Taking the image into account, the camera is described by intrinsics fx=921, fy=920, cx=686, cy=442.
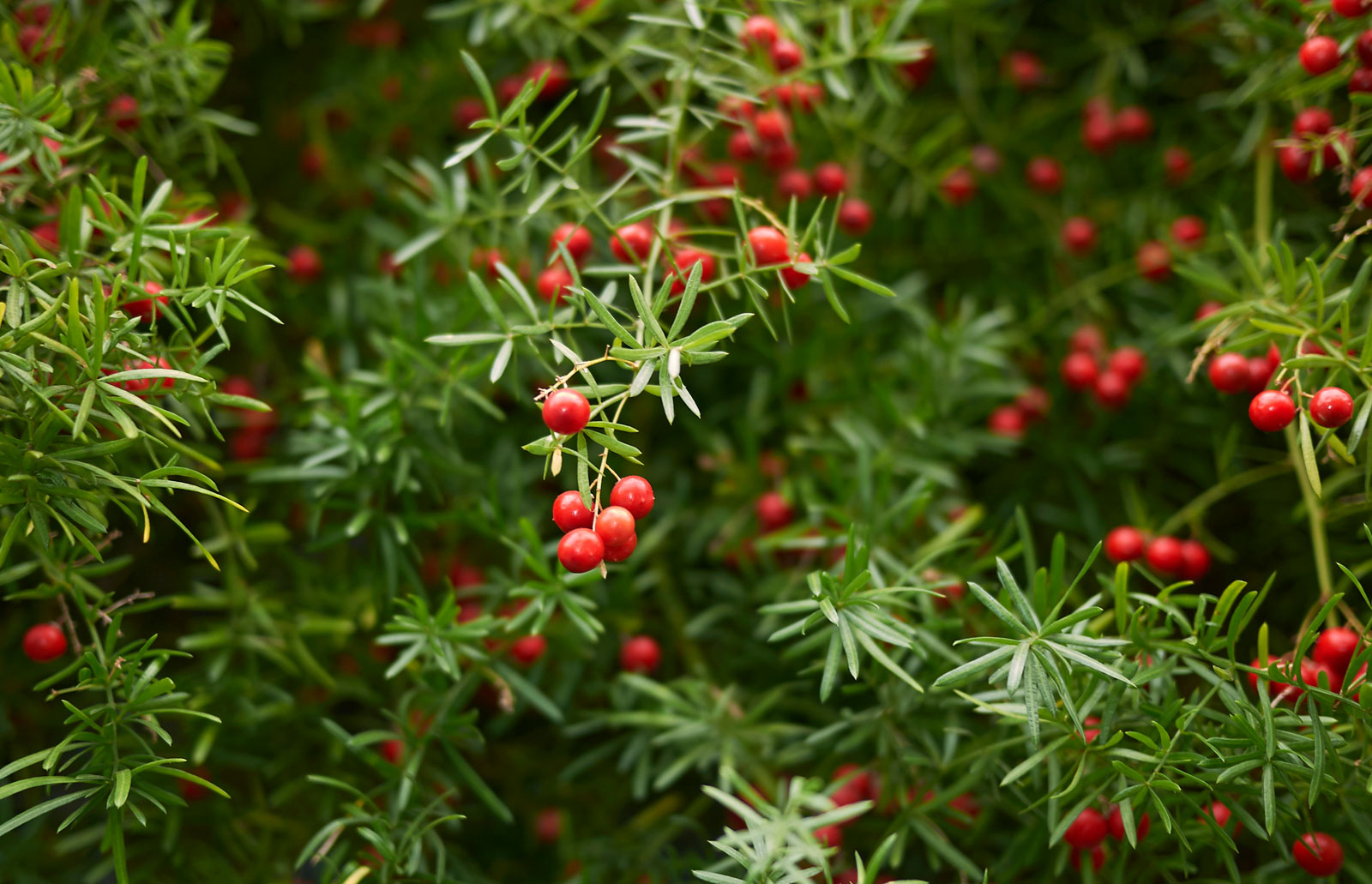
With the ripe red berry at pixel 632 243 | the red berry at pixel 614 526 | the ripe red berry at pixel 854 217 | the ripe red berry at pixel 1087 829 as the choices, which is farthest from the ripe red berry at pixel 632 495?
the ripe red berry at pixel 854 217

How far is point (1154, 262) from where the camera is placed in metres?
1.12

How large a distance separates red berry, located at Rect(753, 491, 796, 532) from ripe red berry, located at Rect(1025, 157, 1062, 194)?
55 centimetres

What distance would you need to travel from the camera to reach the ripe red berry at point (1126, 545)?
3.09ft

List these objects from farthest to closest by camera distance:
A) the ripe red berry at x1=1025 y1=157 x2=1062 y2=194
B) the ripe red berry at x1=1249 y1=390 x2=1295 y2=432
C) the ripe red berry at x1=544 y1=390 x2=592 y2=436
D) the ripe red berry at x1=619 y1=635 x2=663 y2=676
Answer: the ripe red berry at x1=1025 y1=157 x2=1062 y2=194 → the ripe red berry at x1=619 y1=635 x2=663 y2=676 → the ripe red berry at x1=1249 y1=390 x2=1295 y2=432 → the ripe red berry at x1=544 y1=390 x2=592 y2=436

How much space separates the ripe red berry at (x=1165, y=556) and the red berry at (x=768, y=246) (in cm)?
50

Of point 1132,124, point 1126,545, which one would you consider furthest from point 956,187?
point 1126,545

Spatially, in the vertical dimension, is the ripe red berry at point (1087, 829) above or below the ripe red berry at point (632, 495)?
below

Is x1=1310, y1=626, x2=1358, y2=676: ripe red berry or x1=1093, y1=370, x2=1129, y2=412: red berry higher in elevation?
x1=1310, y1=626, x2=1358, y2=676: ripe red berry

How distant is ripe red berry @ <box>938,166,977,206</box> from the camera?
1156mm

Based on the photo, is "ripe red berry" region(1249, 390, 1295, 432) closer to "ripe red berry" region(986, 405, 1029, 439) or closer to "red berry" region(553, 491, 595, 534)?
"ripe red berry" region(986, 405, 1029, 439)

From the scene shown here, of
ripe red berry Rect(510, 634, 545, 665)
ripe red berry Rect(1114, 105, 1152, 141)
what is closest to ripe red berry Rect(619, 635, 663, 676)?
ripe red berry Rect(510, 634, 545, 665)

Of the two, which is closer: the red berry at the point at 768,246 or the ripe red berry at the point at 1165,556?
the red berry at the point at 768,246

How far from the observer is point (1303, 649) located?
691 mm

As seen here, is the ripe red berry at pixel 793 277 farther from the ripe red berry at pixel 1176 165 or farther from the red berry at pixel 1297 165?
the ripe red berry at pixel 1176 165
